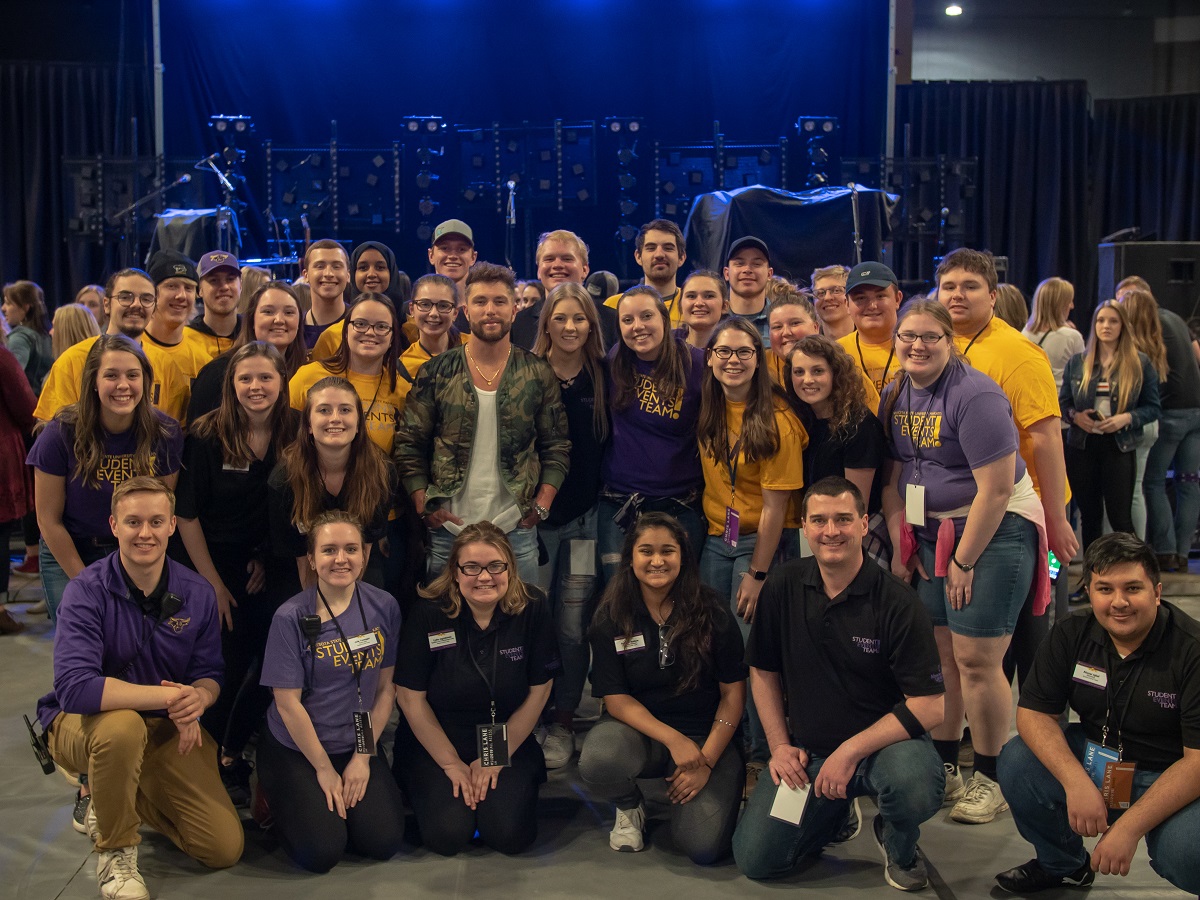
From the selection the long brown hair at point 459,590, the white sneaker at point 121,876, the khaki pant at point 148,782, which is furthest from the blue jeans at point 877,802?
the white sneaker at point 121,876

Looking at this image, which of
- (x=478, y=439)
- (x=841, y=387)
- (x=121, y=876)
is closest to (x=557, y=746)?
(x=478, y=439)

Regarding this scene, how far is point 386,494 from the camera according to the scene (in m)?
3.38

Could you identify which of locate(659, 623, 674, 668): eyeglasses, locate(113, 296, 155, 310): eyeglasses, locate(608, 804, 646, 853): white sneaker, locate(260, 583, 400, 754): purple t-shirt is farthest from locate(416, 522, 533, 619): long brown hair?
locate(113, 296, 155, 310): eyeglasses

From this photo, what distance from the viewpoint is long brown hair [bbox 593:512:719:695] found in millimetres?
3201

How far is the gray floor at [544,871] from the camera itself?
2871mm

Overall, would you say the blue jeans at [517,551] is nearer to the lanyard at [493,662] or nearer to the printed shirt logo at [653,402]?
the lanyard at [493,662]

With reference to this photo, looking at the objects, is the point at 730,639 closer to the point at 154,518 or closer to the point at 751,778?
the point at 751,778

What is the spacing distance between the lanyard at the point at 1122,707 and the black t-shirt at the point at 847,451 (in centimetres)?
89

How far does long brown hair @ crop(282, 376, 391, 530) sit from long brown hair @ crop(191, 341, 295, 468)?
0.47 ft

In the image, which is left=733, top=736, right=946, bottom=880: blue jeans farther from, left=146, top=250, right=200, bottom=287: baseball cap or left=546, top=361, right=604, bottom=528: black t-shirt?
left=146, top=250, right=200, bottom=287: baseball cap

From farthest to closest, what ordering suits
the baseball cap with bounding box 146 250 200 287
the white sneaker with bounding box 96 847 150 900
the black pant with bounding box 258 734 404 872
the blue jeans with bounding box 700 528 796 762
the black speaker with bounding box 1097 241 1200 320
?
1. the black speaker with bounding box 1097 241 1200 320
2. the baseball cap with bounding box 146 250 200 287
3. the blue jeans with bounding box 700 528 796 762
4. the black pant with bounding box 258 734 404 872
5. the white sneaker with bounding box 96 847 150 900

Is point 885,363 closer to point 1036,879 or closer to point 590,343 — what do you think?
point 590,343

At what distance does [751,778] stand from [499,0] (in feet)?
29.7

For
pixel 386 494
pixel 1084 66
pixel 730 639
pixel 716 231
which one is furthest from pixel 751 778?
pixel 1084 66
